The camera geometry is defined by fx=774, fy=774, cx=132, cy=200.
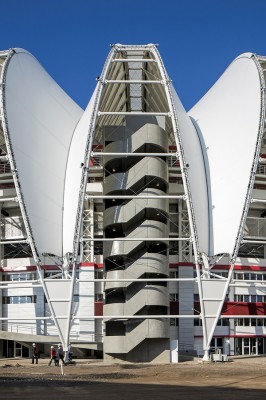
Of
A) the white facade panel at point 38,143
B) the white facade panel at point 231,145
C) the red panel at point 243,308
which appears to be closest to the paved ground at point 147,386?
the white facade panel at point 231,145

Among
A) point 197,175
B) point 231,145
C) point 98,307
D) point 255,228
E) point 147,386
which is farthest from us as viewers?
point 255,228

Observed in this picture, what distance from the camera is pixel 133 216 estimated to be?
205 ft

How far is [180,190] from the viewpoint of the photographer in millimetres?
69562

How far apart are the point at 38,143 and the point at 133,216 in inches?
432

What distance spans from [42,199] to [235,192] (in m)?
16.1

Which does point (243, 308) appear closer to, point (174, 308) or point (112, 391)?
point (174, 308)

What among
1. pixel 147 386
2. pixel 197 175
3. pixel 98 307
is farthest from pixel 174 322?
pixel 147 386

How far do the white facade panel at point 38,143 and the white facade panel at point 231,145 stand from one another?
12.1m

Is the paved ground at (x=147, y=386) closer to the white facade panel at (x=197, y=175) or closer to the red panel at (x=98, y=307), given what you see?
the white facade panel at (x=197, y=175)

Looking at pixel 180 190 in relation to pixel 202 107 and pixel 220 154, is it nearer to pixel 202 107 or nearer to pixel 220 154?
pixel 220 154

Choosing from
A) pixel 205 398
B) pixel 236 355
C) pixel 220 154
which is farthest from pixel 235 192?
pixel 205 398

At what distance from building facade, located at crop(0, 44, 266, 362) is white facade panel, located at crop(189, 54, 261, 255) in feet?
0.43

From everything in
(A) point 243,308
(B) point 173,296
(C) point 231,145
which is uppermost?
(C) point 231,145

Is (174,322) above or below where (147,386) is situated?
above
